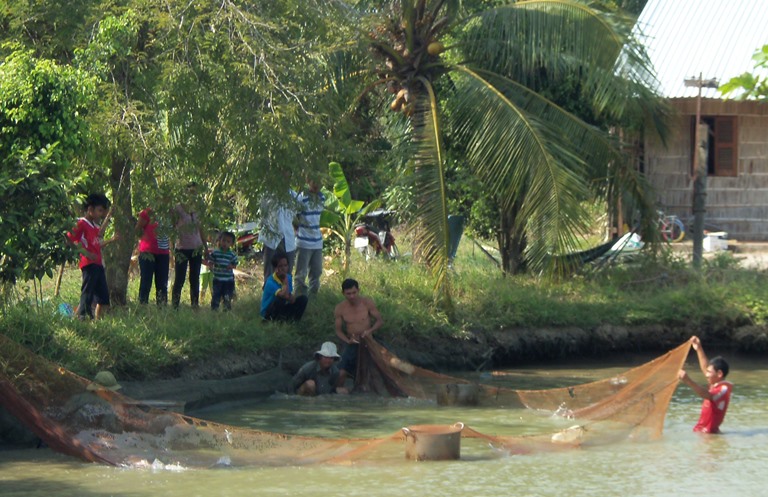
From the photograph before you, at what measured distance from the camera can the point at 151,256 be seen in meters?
12.1

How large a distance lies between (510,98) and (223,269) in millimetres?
4565

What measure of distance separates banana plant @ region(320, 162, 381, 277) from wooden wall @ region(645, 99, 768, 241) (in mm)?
6090

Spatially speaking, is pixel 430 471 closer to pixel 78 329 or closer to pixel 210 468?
pixel 210 468

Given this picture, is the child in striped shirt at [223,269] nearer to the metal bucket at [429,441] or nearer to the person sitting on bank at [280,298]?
the person sitting on bank at [280,298]

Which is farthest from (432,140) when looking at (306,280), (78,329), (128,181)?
(78,329)

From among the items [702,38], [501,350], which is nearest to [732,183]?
[702,38]

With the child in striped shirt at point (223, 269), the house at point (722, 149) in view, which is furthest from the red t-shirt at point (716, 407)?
the house at point (722, 149)

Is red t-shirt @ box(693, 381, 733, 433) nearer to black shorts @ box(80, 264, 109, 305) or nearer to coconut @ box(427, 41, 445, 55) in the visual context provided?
black shorts @ box(80, 264, 109, 305)

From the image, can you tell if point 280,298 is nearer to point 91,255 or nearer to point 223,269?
point 223,269

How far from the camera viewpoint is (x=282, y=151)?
1097cm

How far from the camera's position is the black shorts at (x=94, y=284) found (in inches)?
440

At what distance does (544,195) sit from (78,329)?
568 cm

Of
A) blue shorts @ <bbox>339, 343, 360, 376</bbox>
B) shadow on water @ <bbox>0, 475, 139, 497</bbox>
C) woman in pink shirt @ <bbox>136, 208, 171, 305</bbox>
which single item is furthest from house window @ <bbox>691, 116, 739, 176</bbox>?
Answer: shadow on water @ <bbox>0, 475, 139, 497</bbox>

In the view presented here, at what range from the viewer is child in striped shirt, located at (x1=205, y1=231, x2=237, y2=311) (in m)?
12.9
